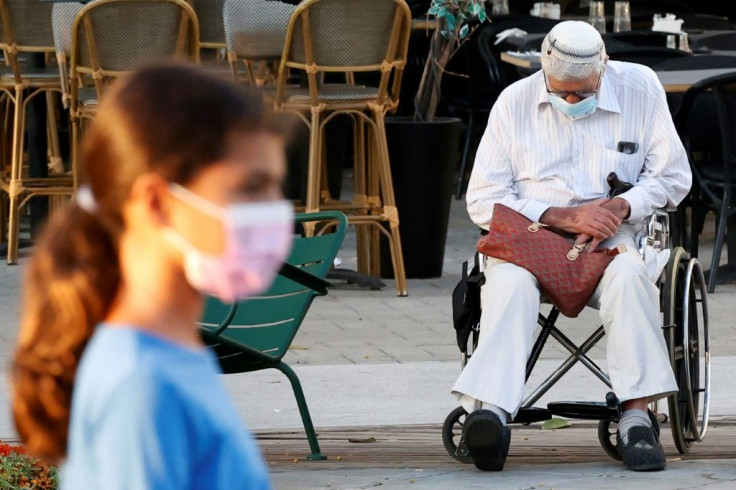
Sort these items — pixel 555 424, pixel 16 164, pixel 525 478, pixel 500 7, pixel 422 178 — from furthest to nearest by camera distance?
pixel 500 7, pixel 16 164, pixel 422 178, pixel 555 424, pixel 525 478

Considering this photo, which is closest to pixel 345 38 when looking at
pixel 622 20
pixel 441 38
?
pixel 441 38

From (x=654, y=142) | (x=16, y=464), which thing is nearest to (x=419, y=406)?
(x=654, y=142)

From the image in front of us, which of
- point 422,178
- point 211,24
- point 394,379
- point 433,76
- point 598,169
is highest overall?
point 598,169

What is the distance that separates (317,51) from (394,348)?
5.07 ft

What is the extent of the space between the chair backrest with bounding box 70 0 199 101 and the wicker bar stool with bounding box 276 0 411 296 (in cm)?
51

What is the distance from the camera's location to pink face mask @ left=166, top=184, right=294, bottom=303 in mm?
1420

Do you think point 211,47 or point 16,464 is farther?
point 211,47

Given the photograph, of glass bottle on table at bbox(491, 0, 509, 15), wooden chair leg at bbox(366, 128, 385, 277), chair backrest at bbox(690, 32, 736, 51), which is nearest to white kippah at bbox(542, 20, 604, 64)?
wooden chair leg at bbox(366, 128, 385, 277)

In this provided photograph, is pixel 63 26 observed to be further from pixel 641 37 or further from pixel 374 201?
pixel 641 37

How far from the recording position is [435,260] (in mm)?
7836

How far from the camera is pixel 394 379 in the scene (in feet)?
18.6

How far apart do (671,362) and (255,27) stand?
11.5ft

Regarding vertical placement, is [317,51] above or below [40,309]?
below

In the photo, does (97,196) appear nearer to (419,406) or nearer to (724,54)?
(419,406)
